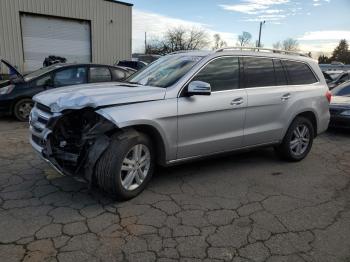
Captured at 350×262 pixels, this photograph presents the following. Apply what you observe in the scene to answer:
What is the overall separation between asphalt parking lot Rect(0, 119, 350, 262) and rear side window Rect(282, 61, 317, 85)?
146cm

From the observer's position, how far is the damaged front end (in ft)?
12.4

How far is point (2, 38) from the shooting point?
17672 millimetres

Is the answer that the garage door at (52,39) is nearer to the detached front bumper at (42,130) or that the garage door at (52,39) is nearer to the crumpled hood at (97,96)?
the detached front bumper at (42,130)

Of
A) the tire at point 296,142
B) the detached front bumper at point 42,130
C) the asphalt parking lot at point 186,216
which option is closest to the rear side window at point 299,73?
the tire at point 296,142

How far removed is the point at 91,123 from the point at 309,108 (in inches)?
146

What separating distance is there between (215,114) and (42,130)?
2.19 meters

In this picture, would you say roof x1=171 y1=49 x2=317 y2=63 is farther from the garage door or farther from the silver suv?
the garage door

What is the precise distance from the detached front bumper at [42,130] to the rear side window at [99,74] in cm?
467

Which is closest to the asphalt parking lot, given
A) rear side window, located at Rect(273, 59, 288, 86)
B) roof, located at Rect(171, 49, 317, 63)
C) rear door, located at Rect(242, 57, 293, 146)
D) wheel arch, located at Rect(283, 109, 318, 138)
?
rear door, located at Rect(242, 57, 293, 146)

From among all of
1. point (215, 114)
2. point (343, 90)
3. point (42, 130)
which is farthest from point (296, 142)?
point (343, 90)

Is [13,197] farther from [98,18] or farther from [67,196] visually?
[98,18]

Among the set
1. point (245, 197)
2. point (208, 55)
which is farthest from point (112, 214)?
point (208, 55)

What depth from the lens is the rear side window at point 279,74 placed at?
5480 mm

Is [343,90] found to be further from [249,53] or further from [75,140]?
[75,140]
